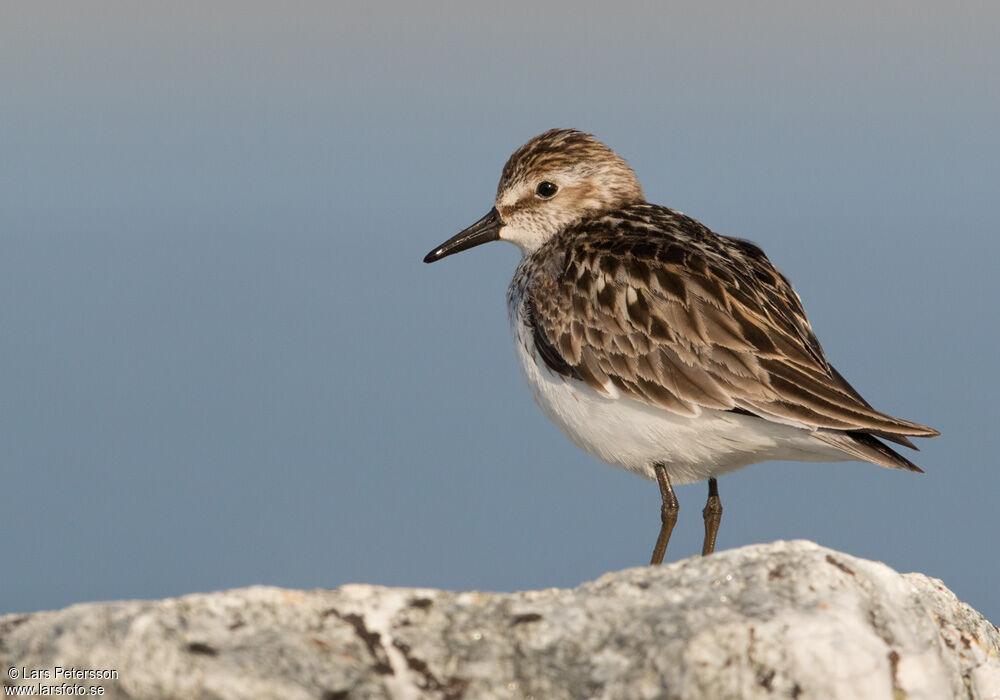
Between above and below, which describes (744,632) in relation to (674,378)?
below

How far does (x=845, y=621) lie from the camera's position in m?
4.92

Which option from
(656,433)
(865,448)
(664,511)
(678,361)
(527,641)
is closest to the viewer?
(527,641)

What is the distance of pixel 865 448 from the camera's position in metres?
7.99

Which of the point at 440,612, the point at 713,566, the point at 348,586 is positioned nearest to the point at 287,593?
the point at 348,586

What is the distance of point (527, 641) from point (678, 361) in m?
3.93

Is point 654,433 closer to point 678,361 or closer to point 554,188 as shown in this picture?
point 678,361

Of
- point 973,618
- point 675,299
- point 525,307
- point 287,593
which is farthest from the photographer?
point 525,307

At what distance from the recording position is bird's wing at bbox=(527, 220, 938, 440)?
8.14m

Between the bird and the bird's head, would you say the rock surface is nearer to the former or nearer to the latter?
the bird

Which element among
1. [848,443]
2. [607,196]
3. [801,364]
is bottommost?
[848,443]

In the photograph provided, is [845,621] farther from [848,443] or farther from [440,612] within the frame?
[848,443]

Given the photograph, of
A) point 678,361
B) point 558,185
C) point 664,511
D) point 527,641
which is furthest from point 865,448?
point 558,185

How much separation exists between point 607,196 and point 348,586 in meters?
6.32

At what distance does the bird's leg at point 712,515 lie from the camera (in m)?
9.73
